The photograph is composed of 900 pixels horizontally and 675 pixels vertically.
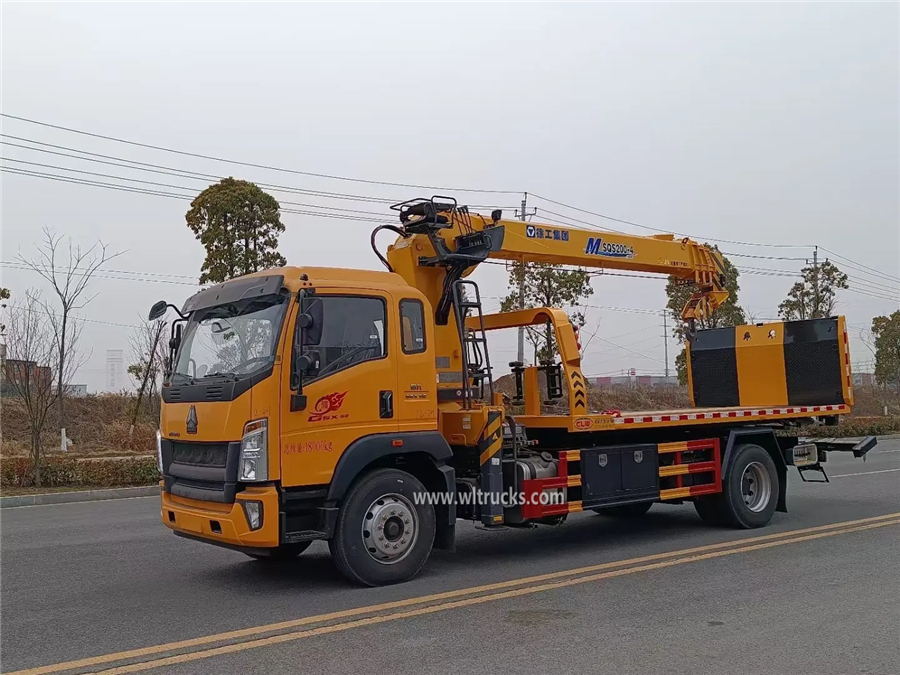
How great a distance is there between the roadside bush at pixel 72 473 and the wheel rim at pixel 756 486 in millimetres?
10645

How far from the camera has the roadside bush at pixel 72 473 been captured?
47.7 ft

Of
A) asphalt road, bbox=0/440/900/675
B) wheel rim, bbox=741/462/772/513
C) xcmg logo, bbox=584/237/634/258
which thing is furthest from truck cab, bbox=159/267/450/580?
wheel rim, bbox=741/462/772/513

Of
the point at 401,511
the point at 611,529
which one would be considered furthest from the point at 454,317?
the point at 611,529

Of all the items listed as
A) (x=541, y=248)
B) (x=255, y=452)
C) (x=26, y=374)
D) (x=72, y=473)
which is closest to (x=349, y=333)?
(x=255, y=452)

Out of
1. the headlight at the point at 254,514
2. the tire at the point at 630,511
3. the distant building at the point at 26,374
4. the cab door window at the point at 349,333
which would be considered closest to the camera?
the headlight at the point at 254,514

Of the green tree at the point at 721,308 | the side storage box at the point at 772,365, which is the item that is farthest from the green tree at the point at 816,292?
the side storage box at the point at 772,365

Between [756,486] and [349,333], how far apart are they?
19.8 feet

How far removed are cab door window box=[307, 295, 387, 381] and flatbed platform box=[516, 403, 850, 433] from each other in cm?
235

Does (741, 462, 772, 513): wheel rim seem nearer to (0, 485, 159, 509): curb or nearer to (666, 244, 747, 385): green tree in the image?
(0, 485, 159, 509): curb

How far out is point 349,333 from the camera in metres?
6.89

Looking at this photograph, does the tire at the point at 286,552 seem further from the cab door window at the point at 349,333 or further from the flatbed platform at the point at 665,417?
the flatbed platform at the point at 665,417

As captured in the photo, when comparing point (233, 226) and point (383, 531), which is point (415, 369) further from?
point (233, 226)

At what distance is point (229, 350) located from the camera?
687 cm

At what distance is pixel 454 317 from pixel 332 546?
102 inches
